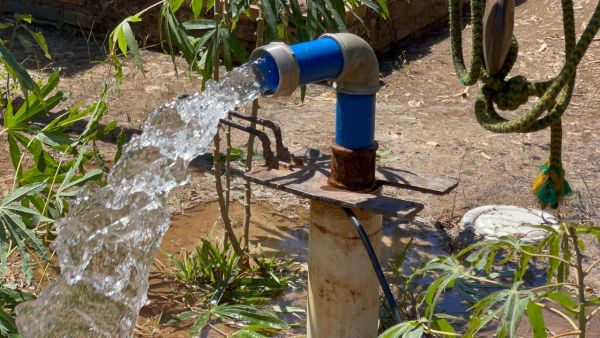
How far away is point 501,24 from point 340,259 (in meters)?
0.77

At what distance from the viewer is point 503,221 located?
13.4 ft

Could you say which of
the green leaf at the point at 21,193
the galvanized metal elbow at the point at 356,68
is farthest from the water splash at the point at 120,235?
the galvanized metal elbow at the point at 356,68

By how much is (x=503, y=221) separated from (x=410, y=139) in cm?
111

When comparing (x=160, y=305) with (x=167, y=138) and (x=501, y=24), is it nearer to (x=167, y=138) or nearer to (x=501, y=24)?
(x=167, y=138)

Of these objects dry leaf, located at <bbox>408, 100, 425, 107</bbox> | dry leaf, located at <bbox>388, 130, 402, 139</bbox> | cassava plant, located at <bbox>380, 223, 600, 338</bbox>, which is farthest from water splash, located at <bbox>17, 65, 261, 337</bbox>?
dry leaf, located at <bbox>408, 100, 425, 107</bbox>

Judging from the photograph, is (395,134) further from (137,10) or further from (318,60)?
(318,60)

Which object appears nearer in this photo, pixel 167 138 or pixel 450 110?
pixel 167 138

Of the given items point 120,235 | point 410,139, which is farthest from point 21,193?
point 410,139

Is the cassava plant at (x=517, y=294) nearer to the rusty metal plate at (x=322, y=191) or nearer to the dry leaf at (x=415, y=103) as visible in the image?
the rusty metal plate at (x=322, y=191)

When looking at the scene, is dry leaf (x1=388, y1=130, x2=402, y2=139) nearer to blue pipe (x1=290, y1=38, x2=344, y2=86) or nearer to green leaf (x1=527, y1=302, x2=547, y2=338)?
blue pipe (x1=290, y1=38, x2=344, y2=86)

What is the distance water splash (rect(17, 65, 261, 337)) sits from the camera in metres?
2.76

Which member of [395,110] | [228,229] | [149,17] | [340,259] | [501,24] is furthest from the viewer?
[149,17]

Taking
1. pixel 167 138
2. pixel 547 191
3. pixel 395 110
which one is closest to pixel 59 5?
pixel 395 110

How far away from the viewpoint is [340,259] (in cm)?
266
